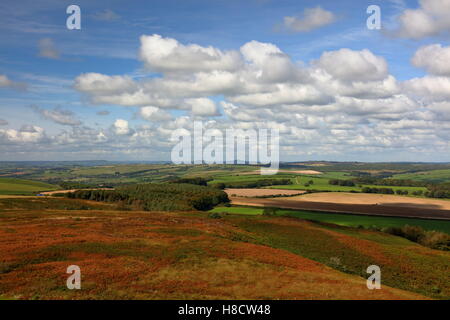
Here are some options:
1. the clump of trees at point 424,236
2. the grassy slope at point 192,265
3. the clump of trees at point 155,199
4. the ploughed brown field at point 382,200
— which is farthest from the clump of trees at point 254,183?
the grassy slope at point 192,265

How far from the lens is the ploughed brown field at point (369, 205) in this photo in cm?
9900

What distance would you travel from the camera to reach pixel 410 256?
4816 centimetres

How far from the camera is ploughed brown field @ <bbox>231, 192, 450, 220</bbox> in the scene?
99.0 m

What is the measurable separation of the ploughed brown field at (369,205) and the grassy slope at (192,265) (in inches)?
2035

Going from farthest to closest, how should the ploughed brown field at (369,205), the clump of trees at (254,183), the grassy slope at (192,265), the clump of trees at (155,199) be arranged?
the clump of trees at (254,183), the clump of trees at (155,199), the ploughed brown field at (369,205), the grassy slope at (192,265)

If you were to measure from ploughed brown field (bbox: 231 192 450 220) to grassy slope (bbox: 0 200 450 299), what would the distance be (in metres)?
51.7

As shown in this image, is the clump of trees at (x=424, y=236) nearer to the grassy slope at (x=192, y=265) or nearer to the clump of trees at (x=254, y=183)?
the grassy slope at (x=192, y=265)

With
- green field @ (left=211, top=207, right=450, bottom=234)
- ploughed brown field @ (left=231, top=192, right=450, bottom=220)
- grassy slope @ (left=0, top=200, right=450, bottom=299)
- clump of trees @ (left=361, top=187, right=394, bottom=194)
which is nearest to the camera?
grassy slope @ (left=0, top=200, right=450, bottom=299)

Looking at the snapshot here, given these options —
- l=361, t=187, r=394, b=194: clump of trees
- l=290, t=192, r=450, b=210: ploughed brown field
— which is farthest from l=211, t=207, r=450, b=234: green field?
l=361, t=187, r=394, b=194: clump of trees

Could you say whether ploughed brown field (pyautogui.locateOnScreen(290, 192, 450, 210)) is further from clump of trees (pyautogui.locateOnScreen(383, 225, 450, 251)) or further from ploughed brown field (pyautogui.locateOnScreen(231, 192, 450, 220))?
clump of trees (pyautogui.locateOnScreen(383, 225, 450, 251))

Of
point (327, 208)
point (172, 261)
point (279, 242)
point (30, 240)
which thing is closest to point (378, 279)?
point (279, 242)

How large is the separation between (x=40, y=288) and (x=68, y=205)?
3076 inches
